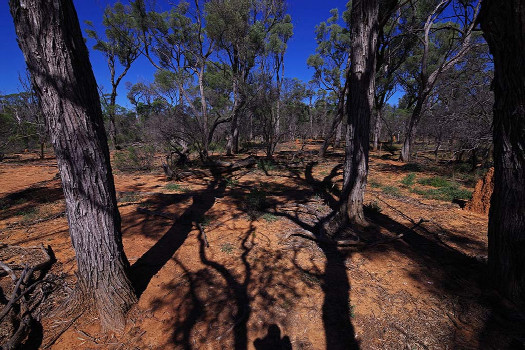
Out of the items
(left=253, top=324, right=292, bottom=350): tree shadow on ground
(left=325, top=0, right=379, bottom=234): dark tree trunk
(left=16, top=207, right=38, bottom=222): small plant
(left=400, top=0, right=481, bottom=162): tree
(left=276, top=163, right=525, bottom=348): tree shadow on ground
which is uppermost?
(left=400, top=0, right=481, bottom=162): tree

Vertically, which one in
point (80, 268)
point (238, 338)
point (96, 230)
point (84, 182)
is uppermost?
point (84, 182)

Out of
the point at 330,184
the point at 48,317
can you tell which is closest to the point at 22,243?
the point at 48,317

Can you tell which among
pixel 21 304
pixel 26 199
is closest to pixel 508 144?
pixel 21 304

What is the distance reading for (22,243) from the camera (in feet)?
11.7

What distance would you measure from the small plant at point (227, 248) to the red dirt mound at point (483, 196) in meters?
5.82

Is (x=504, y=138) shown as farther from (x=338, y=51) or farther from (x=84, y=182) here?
(x=338, y=51)

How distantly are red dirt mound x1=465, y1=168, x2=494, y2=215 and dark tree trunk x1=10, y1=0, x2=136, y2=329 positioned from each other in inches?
280

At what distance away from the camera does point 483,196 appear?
5.11 metres

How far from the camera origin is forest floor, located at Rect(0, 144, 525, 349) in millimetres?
2061

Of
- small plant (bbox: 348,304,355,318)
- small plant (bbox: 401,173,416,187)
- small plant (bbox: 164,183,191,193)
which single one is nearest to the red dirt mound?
A: small plant (bbox: 401,173,416,187)

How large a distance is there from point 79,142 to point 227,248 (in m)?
2.47

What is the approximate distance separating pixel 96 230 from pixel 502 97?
13.4 feet

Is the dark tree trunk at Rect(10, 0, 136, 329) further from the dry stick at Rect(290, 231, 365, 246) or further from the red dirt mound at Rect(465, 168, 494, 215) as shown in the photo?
the red dirt mound at Rect(465, 168, 494, 215)

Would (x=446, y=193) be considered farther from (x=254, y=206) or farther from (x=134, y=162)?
(x=134, y=162)
